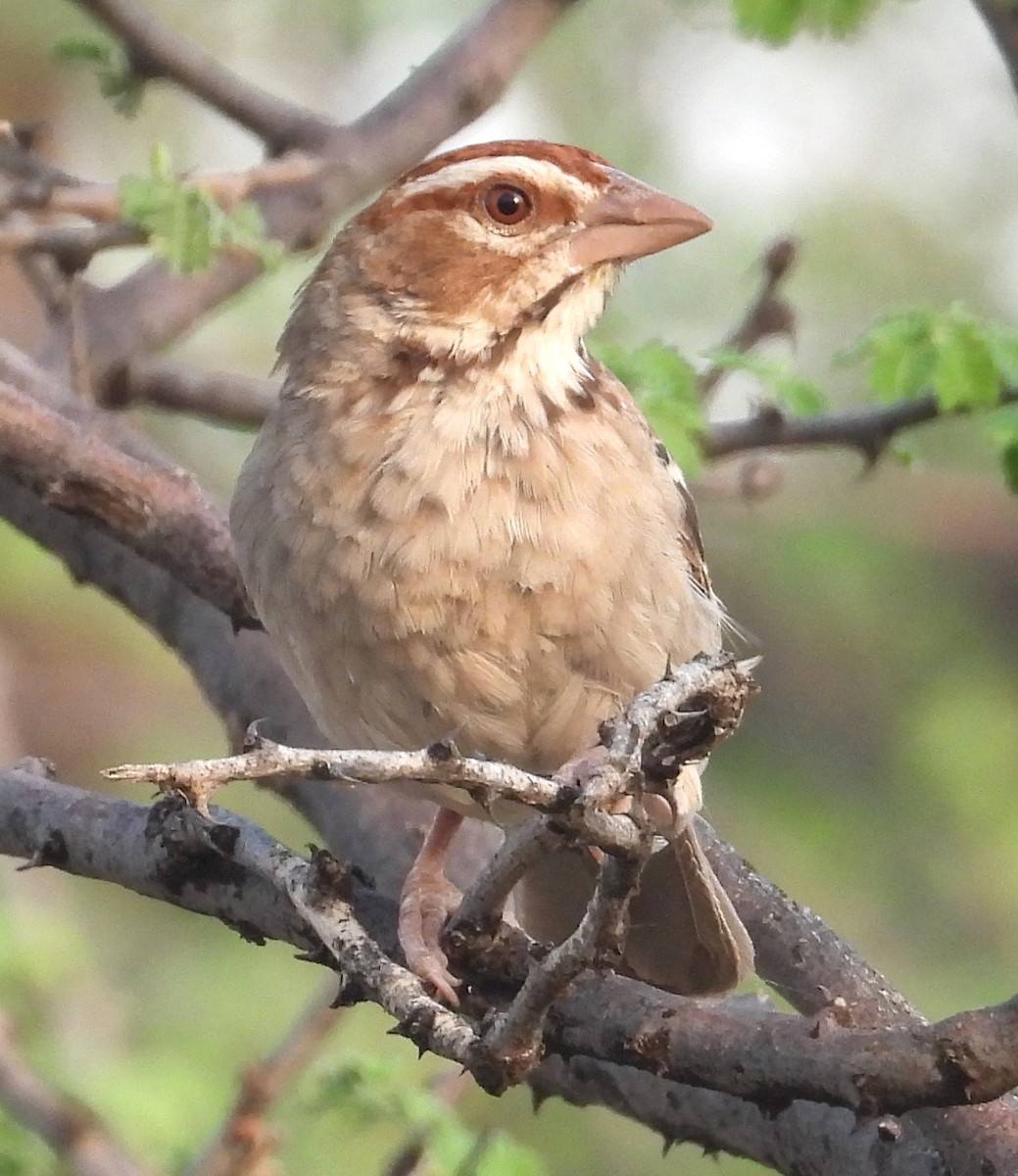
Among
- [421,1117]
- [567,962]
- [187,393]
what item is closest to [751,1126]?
[421,1117]

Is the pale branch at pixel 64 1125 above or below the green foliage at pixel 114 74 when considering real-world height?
below

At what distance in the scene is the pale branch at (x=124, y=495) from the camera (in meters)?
Answer: 3.95

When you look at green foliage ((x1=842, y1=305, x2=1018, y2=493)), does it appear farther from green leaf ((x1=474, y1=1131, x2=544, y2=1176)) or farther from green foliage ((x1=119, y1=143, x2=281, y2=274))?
green leaf ((x1=474, y1=1131, x2=544, y2=1176))

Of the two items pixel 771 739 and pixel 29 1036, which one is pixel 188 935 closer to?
pixel 771 739

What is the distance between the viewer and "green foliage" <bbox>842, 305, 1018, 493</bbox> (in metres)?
4.40

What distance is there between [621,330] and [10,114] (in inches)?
149

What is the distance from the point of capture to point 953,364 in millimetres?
4418

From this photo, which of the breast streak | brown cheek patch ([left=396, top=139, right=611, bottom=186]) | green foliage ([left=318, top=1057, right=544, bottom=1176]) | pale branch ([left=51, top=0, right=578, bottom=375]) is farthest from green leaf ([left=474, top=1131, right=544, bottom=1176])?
pale branch ([left=51, top=0, right=578, bottom=375])

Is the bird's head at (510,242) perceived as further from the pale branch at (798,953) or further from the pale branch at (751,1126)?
the pale branch at (751,1126)

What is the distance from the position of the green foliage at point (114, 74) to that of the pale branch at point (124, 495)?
136 cm

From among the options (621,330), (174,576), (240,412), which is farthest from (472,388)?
(621,330)

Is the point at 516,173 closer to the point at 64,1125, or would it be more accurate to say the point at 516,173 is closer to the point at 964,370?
the point at 964,370

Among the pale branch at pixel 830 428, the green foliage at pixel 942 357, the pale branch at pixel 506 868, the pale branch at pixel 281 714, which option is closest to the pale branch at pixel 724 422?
the pale branch at pixel 830 428

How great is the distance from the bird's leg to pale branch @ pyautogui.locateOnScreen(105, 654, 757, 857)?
768 millimetres
